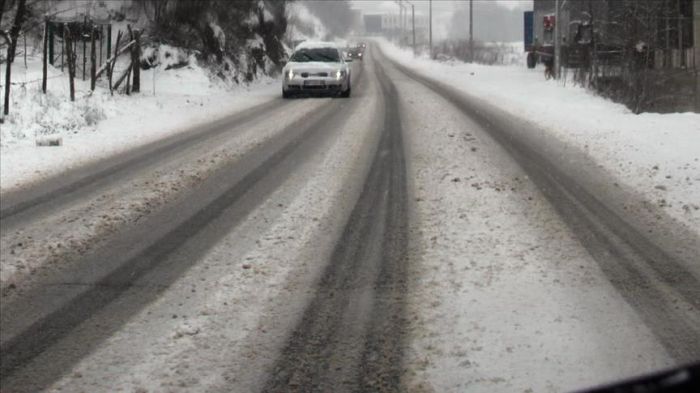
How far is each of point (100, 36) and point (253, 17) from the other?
575 inches

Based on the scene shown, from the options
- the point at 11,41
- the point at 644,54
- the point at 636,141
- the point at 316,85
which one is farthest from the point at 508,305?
the point at 644,54

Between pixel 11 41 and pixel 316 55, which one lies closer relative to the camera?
pixel 11 41

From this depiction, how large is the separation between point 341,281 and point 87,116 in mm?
11438

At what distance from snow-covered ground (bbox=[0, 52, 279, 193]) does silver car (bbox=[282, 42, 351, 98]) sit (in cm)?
123

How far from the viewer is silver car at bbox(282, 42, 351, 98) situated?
71.1ft

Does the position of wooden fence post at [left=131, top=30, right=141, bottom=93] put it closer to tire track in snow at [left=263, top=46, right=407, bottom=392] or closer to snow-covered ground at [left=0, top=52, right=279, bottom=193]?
snow-covered ground at [left=0, top=52, right=279, bottom=193]

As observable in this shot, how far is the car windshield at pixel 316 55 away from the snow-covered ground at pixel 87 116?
1.60 m

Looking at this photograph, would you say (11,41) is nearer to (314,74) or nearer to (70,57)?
(70,57)

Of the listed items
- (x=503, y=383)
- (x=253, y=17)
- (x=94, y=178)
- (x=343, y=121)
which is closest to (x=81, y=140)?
(x=94, y=178)

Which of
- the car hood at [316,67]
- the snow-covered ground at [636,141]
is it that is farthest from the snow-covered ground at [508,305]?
the car hood at [316,67]

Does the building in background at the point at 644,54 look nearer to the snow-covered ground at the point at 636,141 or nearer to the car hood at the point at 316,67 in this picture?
the snow-covered ground at the point at 636,141

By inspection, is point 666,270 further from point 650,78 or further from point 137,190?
point 650,78

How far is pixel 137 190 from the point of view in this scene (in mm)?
8625

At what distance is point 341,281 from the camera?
520 centimetres
